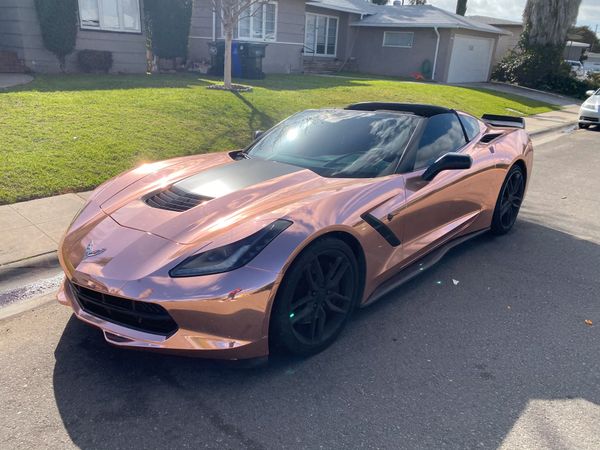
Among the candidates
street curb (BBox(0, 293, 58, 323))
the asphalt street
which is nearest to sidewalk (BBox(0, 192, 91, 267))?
street curb (BBox(0, 293, 58, 323))

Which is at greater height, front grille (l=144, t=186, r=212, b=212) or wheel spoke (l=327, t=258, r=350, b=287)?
front grille (l=144, t=186, r=212, b=212)

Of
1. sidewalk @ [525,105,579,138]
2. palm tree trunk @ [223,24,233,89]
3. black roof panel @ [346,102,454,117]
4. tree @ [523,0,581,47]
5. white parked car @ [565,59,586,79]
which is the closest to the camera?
black roof panel @ [346,102,454,117]

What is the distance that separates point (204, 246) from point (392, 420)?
4.34 feet

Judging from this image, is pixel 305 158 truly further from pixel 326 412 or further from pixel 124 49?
pixel 124 49

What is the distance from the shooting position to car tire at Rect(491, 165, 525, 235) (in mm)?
4910

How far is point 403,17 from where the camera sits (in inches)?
998

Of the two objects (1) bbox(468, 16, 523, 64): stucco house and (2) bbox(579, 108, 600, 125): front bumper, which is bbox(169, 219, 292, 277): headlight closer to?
(2) bbox(579, 108, 600, 125): front bumper

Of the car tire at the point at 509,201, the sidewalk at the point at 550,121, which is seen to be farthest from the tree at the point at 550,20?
the car tire at the point at 509,201

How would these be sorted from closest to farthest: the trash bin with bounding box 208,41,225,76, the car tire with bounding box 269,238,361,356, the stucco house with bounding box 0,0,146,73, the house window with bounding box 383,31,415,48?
the car tire with bounding box 269,238,361,356 → the stucco house with bounding box 0,0,146,73 → the trash bin with bounding box 208,41,225,76 → the house window with bounding box 383,31,415,48

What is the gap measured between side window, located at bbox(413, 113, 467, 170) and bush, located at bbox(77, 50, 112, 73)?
13046 mm

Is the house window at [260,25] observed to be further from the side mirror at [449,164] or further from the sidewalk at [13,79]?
the side mirror at [449,164]

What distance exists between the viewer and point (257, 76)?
16.1 metres

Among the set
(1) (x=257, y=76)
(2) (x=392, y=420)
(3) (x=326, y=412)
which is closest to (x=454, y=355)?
(2) (x=392, y=420)

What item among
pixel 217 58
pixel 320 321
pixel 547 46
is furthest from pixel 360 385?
pixel 547 46
